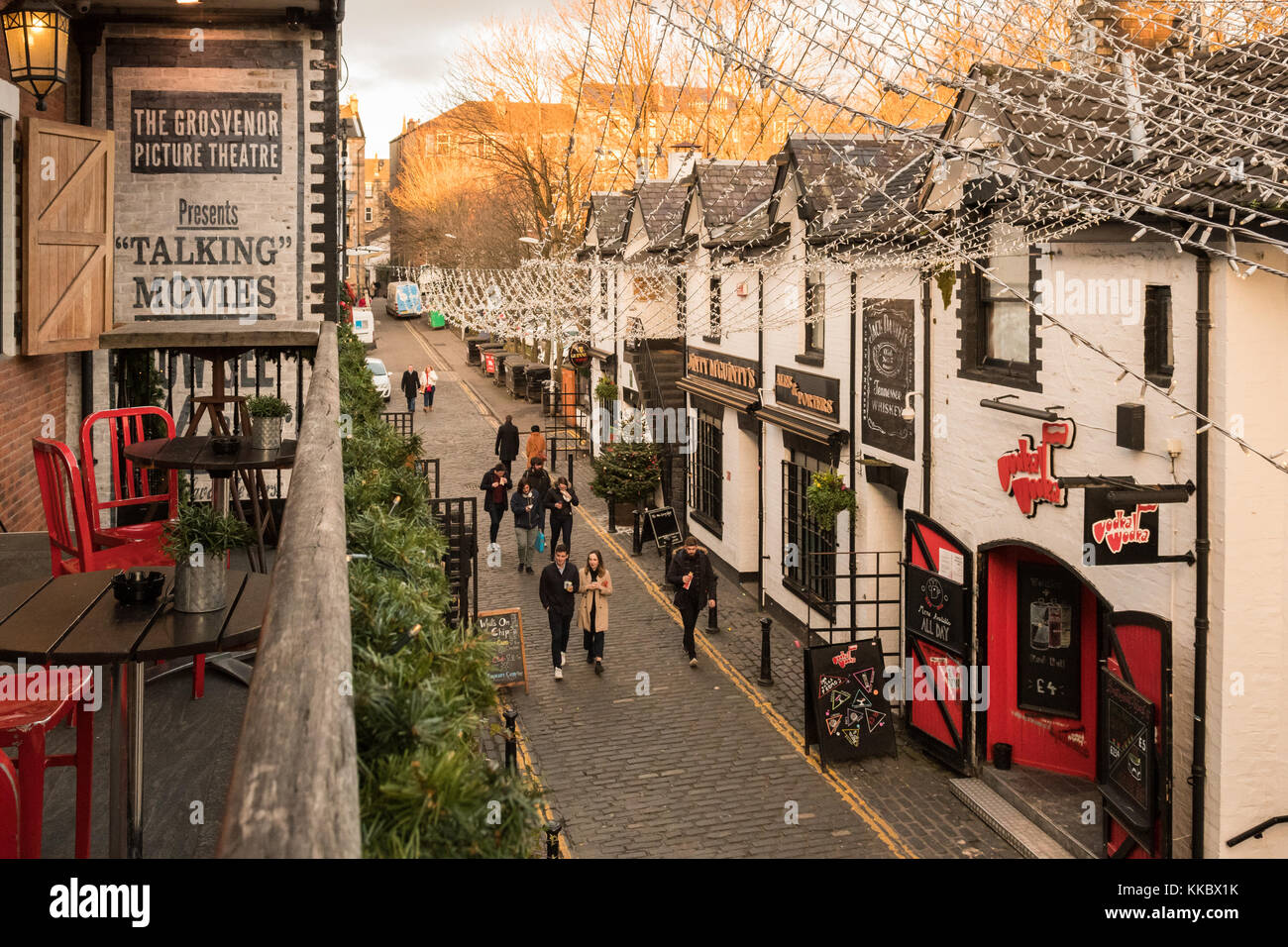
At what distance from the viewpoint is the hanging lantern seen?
8258 millimetres

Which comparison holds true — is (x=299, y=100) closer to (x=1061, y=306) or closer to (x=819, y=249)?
(x=819, y=249)

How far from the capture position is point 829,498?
15.4 metres

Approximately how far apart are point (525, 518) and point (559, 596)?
5.14 m

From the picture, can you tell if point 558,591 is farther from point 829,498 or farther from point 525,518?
point 525,518

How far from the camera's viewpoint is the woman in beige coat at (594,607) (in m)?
15.0

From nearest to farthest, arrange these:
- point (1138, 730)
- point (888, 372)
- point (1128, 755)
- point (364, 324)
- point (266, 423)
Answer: point (266, 423) → point (1138, 730) → point (1128, 755) → point (888, 372) → point (364, 324)

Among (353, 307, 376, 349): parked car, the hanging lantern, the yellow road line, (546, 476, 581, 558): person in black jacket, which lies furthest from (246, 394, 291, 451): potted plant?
(353, 307, 376, 349): parked car

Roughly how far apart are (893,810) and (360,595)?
30.3ft

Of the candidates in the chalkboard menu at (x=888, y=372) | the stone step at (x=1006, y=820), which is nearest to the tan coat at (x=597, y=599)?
the chalkboard menu at (x=888, y=372)

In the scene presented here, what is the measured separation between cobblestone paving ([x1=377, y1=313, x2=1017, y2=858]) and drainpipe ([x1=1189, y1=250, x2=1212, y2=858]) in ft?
6.40

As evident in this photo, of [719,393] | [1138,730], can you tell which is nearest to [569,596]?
[1138,730]

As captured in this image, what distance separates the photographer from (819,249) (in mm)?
15625

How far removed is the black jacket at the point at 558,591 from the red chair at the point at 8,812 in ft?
35.5
